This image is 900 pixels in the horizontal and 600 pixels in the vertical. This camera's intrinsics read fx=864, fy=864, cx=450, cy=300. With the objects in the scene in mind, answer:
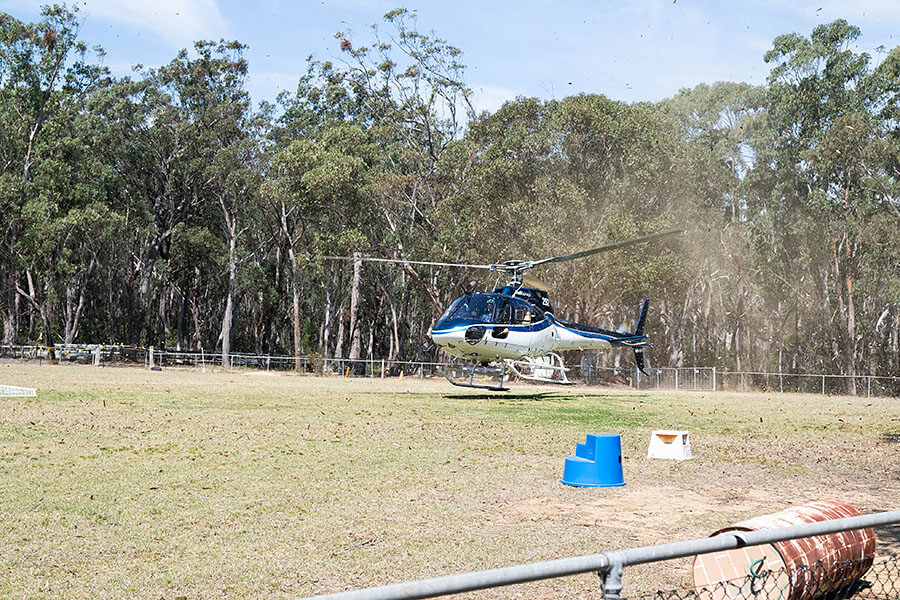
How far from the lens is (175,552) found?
6.51 meters

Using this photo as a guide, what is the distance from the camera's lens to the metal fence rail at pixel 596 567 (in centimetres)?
277

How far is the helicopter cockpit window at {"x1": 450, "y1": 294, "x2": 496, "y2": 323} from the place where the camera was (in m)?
23.2

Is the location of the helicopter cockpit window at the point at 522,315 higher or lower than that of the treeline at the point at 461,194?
lower

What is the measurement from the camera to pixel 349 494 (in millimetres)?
8992

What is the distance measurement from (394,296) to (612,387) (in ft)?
83.2

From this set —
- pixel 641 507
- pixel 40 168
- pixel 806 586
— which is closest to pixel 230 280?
pixel 40 168

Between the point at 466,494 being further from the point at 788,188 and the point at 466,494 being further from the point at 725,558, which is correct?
the point at 788,188

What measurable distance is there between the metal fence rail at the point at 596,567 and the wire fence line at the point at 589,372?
3187 cm

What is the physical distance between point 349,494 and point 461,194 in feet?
122

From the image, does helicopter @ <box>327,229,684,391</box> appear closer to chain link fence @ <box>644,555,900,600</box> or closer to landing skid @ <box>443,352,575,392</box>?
landing skid @ <box>443,352,575,392</box>

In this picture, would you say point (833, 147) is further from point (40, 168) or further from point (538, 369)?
point (40, 168)

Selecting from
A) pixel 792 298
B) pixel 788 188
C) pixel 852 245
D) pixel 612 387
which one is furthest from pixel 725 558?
pixel 792 298

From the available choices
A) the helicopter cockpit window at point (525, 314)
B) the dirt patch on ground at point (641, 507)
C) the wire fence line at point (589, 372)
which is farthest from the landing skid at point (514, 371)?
the dirt patch on ground at point (641, 507)

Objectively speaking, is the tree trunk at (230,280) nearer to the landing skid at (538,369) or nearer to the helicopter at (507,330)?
the helicopter at (507,330)
